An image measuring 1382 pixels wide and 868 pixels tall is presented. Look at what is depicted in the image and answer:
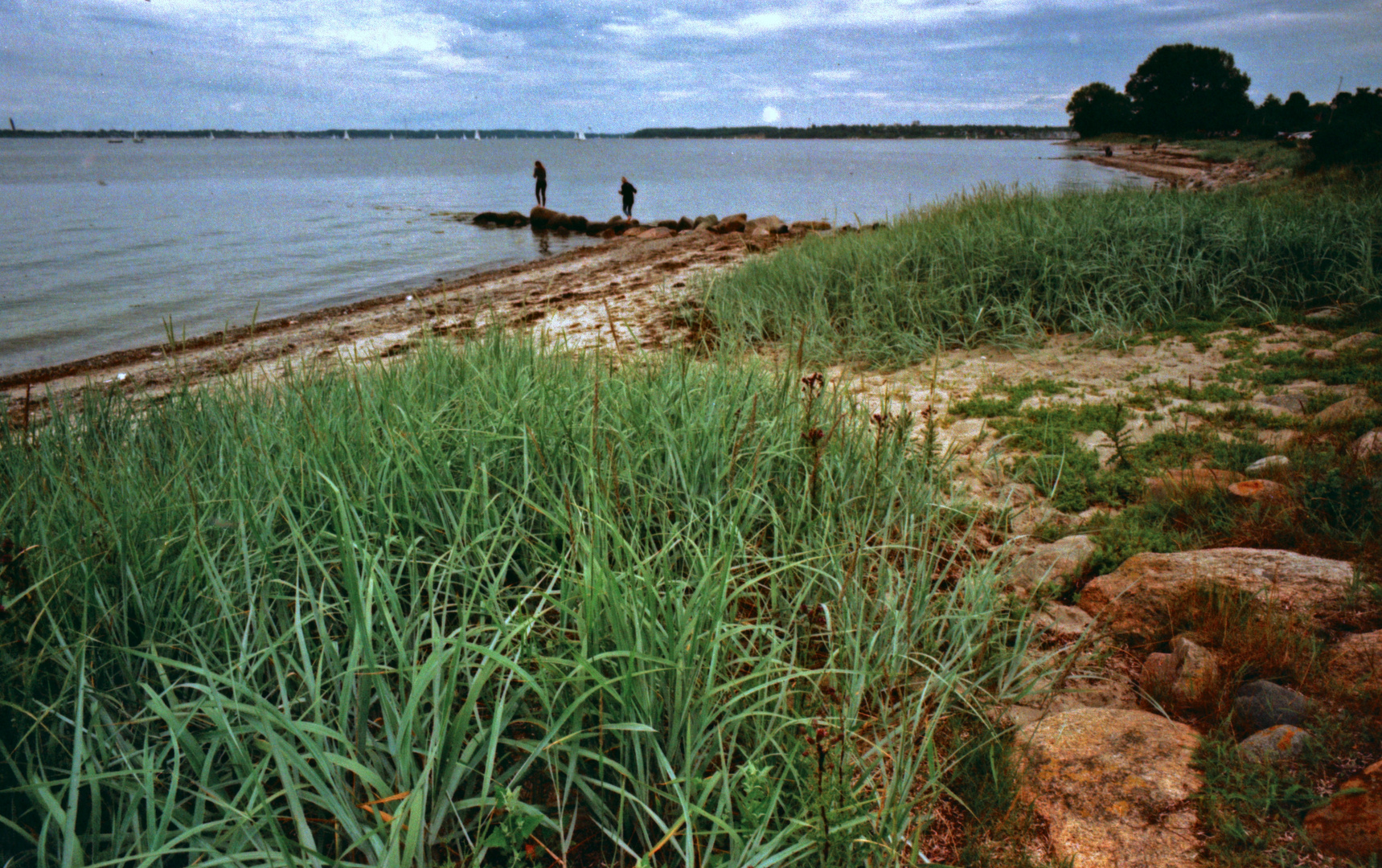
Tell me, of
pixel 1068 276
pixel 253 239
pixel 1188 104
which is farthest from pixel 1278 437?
pixel 1188 104

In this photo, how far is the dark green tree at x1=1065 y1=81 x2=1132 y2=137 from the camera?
8606cm

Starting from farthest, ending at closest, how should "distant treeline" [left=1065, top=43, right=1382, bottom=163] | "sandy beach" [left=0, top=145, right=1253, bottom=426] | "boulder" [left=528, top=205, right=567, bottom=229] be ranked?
1. "distant treeline" [left=1065, top=43, right=1382, bottom=163]
2. "boulder" [left=528, top=205, right=567, bottom=229]
3. "sandy beach" [left=0, top=145, right=1253, bottom=426]

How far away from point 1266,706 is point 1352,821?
1.54 ft

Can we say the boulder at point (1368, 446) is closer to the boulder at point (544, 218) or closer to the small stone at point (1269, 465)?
the small stone at point (1269, 465)

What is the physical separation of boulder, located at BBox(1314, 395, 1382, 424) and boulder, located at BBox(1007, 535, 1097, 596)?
1861 mm

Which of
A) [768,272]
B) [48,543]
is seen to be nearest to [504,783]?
[48,543]

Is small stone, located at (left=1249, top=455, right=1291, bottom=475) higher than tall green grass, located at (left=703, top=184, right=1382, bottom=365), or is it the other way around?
tall green grass, located at (left=703, top=184, right=1382, bottom=365)

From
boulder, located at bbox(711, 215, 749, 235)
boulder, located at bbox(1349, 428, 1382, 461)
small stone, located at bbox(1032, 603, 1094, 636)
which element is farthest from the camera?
boulder, located at bbox(711, 215, 749, 235)

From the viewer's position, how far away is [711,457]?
304 cm

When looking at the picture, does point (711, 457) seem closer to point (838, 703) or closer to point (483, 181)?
point (838, 703)

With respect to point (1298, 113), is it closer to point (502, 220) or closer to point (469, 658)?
point (502, 220)

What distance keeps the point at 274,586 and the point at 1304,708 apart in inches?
122

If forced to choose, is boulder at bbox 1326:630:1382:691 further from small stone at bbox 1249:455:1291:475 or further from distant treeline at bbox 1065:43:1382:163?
distant treeline at bbox 1065:43:1382:163

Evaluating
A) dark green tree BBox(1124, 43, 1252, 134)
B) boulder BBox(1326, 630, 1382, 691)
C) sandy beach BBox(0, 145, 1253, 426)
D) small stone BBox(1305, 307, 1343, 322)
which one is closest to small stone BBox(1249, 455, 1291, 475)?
boulder BBox(1326, 630, 1382, 691)
